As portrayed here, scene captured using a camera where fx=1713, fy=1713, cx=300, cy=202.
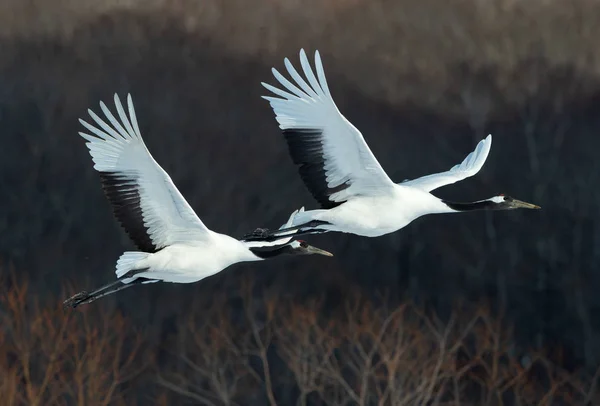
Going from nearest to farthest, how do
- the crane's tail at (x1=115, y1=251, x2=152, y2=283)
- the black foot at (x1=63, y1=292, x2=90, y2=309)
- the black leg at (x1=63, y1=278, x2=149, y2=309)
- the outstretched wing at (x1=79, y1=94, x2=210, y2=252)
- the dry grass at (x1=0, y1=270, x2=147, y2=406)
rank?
the outstretched wing at (x1=79, y1=94, x2=210, y2=252), the crane's tail at (x1=115, y1=251, x2=152, y2=283), the black leg at (x1=63, y1=278, x2=149, y2=309), the black foot at (x1=63, y1=292, x2=90, y2=309), the dry grass at (x1=0, y1=270, x2=147, y2=406)

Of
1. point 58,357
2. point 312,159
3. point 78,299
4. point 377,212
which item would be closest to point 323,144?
point 312,159

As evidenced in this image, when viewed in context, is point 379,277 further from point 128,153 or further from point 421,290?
point 128,153

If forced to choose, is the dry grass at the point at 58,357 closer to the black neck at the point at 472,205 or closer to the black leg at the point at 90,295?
the black leg at the point at 90,295

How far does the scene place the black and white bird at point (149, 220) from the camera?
16.2 metres

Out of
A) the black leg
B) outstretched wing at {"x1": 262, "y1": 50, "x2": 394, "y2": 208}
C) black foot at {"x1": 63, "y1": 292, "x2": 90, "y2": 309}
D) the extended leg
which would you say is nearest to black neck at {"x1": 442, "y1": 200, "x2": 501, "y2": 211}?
outstretched wing at {"x1": 262, "y1": 50, "x2": 394, "y2": 208}

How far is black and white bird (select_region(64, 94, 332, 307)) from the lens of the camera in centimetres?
1625

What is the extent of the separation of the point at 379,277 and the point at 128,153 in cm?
2973

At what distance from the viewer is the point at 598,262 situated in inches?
1754

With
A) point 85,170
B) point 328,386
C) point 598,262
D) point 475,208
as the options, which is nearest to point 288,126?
point 475,208

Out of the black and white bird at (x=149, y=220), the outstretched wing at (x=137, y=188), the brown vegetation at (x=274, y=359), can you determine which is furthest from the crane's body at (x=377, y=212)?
the brown vegetation at (x=274, y=359)

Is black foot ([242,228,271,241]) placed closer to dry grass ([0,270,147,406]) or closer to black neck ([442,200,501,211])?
black neck ([442,200,501,211])

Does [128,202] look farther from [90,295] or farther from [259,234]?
[259,234]

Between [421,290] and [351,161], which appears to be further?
[421,290]

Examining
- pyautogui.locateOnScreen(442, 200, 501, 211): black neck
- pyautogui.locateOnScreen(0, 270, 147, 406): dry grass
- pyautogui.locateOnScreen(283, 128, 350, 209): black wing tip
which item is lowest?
pyautogui.locateOnScreen(0, 270, 147, 406): dry grass
